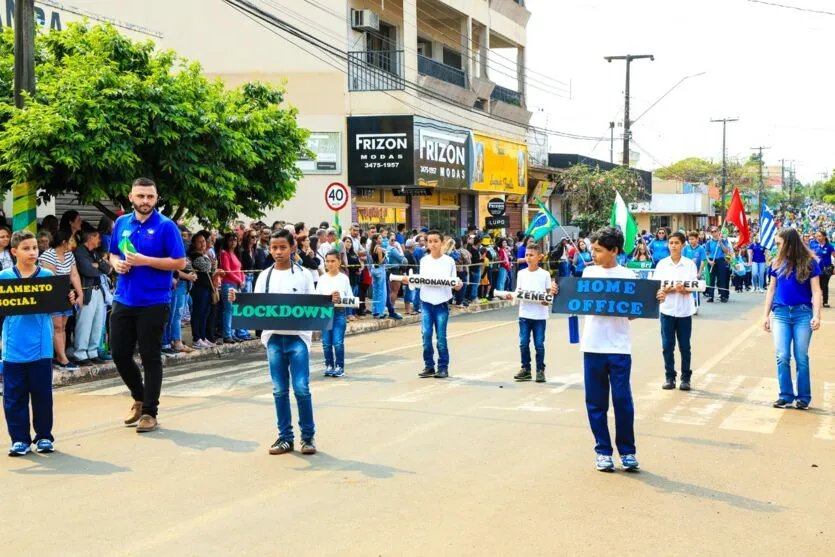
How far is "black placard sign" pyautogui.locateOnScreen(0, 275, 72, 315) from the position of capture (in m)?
8.27

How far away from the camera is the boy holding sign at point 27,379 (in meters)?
8.06

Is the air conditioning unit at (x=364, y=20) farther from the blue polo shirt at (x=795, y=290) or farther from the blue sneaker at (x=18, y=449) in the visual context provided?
the blue sneaker at (x=18, y=449)

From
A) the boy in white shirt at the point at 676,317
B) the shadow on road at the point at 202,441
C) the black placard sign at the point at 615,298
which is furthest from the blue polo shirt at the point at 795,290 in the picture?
the shadow on road at the point at 202,441

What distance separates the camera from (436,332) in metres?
12.6

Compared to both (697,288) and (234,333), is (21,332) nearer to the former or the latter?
(697,288)

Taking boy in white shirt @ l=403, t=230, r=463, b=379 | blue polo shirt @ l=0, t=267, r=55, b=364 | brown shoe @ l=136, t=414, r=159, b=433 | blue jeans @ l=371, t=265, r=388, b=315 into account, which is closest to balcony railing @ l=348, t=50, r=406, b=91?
blue jeans @ l=371, t=265, r=388, b=315

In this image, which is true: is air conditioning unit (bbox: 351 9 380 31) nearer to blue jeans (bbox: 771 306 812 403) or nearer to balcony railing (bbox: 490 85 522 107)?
balcony railing (bbox: 490 85 522 107)

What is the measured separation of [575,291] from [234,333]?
32.1ft

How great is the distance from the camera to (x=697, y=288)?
1095cm

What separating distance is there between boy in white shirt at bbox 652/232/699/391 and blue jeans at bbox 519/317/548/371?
1.44m

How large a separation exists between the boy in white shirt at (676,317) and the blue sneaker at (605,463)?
4490 millimetres

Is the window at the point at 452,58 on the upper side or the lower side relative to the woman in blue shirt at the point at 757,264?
upper

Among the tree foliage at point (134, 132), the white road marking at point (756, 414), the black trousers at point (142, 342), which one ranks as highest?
the tree foliage at point (134, 132)

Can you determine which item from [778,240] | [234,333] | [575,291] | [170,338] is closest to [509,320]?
[234,333]
